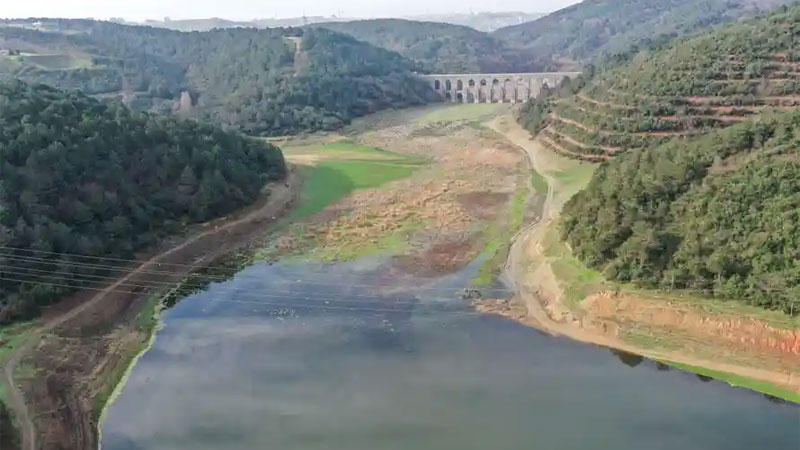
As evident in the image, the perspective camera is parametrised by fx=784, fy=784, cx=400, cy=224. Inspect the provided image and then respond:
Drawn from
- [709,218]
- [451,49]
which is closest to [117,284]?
[709,218]

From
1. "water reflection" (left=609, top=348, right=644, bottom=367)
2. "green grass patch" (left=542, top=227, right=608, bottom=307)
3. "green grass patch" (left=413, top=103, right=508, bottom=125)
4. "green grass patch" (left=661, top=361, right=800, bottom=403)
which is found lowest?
"water reflection" (left=609, top=348, right=644, bottom=367)

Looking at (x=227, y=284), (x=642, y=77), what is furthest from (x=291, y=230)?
(x=642, y=77)

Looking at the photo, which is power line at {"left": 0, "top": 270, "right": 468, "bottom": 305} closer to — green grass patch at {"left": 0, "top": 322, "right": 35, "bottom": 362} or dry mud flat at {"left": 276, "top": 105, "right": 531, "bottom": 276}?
green grass patch at {"left": 0, "top": 322, "right": 35, "bottom": 362}

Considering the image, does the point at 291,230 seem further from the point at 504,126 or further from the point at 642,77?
the point at 504,126

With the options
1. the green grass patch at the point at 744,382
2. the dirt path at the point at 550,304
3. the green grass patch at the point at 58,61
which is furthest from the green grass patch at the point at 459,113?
the green grass patch at the point at 744,382

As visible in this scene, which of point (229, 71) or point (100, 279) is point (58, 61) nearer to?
point (229, 71)

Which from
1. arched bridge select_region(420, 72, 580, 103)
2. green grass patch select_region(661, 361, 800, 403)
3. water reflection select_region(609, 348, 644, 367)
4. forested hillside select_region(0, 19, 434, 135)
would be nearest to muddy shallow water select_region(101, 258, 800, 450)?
water reflection select_region(609, 348, 644, 367)

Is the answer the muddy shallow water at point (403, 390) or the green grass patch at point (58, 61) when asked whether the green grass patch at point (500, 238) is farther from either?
the green grass patch at point (58, 61)
